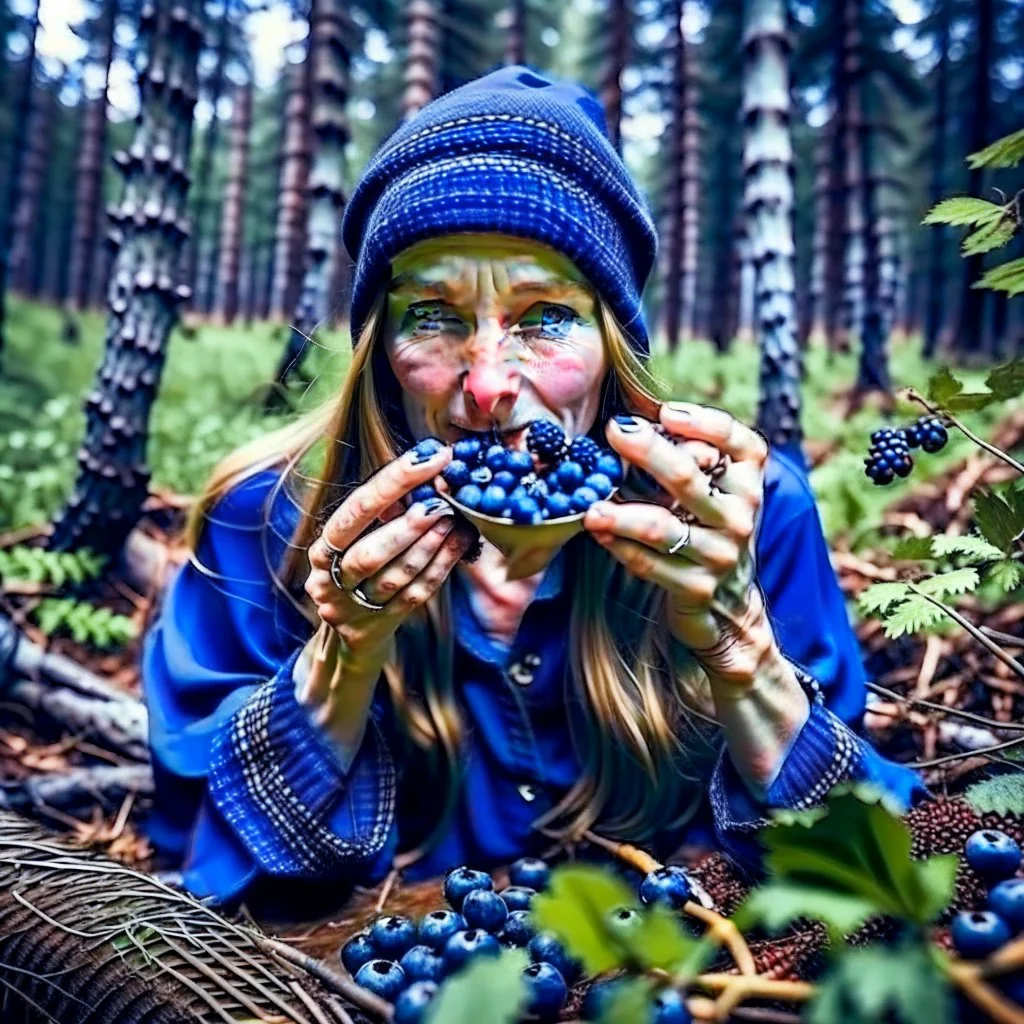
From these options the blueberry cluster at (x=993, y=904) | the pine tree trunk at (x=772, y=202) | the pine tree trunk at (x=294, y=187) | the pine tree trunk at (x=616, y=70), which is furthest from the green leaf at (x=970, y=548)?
the pine tree trunk at (x=294, y=187)

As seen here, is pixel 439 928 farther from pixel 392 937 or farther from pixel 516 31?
pixel 516 31

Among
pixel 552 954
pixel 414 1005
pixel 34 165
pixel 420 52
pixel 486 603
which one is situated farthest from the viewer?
pixel 34 165

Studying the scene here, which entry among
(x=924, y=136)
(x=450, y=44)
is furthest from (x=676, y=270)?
(x=924, y=136)

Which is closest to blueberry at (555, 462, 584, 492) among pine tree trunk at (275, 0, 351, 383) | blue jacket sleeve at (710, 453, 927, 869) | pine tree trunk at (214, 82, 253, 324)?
blue jacket sleeve at (710, 453, 927, 869)

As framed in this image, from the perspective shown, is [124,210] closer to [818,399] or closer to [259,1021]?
[259,1021]

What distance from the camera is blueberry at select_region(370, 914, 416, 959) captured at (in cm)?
130

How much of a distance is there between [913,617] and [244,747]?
44.8 inches

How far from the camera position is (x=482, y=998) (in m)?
0.63

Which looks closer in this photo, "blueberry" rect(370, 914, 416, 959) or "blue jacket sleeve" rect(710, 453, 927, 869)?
"blueberry" rect(370, 914, 416, 959)

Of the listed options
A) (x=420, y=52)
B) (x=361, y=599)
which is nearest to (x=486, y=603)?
(x=361, y=599)

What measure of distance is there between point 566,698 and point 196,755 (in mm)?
725

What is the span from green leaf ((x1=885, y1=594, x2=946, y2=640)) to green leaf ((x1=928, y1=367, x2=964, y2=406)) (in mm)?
298

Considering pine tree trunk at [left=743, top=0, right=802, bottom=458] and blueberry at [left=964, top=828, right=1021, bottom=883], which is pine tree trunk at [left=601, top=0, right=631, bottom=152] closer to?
pine tree trunk at [left=743, top=0, right=802, bottom=458]

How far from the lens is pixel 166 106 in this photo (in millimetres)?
3182
